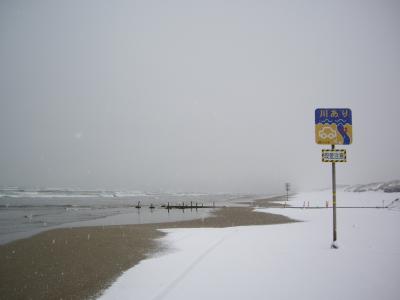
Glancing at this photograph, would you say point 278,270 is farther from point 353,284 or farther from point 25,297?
point 25,297

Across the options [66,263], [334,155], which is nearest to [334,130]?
[334,155]

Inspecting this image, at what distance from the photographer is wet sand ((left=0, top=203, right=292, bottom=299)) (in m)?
7.94

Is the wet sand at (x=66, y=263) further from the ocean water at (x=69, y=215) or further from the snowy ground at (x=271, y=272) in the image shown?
the ocean water at (x=69, y=215)

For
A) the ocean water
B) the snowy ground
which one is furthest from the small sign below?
the ocean water

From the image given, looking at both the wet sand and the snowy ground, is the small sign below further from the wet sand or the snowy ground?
the wet sand

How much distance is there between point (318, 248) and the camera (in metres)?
10.5

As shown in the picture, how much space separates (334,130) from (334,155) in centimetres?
93

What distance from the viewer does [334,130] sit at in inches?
435

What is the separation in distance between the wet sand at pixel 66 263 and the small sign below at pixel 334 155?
763 cm

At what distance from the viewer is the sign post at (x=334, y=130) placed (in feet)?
36.0

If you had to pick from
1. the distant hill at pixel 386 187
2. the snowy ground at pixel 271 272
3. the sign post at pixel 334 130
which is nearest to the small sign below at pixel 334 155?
the sign post at pixel 334 130

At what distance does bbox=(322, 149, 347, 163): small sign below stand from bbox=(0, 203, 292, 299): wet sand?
7634 mm

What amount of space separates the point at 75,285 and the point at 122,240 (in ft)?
25.2

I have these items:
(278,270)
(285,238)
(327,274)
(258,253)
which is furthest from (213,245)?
(327,274)
